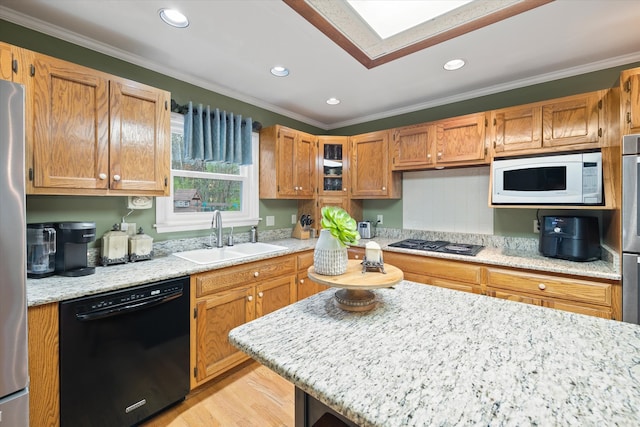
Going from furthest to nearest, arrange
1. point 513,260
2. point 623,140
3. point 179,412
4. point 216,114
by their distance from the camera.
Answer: point 216,114, point 513,260, point 179,412, point 623,140

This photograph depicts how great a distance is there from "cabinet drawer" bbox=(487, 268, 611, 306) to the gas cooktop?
0.27 m

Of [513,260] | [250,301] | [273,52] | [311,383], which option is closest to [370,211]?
[513,260]

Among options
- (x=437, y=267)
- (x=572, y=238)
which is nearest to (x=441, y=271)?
(x=437, y=267)

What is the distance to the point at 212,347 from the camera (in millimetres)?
2018

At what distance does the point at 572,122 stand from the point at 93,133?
3333 millimetres

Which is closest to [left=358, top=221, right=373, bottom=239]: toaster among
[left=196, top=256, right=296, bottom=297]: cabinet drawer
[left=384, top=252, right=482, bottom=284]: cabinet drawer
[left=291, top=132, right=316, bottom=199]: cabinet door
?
[left=384, top=252, right=482, bottom=284]: cabinet drawer

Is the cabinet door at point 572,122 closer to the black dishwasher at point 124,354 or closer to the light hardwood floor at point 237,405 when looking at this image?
the light hardwood floor at point 237,405

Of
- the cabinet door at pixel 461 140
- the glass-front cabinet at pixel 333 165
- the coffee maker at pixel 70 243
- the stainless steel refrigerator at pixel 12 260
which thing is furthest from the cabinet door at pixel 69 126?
the cabinet door at pixel 461 140

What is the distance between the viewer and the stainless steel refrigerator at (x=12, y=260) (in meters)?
1.07

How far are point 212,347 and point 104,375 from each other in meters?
0.65

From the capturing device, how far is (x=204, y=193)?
2.69m

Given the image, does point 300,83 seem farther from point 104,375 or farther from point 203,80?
point 104,375

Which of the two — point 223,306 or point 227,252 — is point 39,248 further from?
point 227,252

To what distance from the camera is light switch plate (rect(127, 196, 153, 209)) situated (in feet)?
6.84
